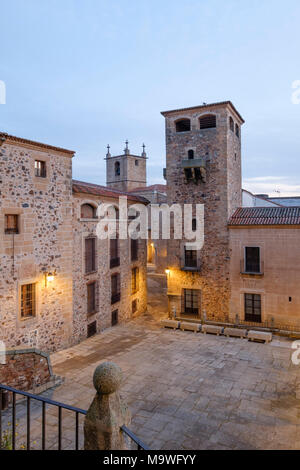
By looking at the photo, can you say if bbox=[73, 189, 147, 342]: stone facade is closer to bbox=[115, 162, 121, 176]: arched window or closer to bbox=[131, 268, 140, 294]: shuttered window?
bbox=[131, 268, 140, 294]: shuttered window

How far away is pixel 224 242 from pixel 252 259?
6.17ft

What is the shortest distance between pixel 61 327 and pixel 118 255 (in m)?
6.03

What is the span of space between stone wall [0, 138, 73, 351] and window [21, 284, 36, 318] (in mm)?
201

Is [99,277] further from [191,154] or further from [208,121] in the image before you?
[208,121]

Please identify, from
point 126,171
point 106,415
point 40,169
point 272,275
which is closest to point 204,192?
point 272,275

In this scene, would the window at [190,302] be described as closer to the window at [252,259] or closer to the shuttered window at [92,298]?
the window at [252,259]

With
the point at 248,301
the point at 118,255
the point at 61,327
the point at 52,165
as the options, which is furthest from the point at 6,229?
the point at 248,301

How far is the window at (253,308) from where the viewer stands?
1914cm

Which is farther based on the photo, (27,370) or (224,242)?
(224,242)

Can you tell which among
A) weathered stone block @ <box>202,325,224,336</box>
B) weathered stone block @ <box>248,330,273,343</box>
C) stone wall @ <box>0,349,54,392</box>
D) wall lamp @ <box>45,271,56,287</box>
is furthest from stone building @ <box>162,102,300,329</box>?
stone wall @ <box>0,349,54,392</box>

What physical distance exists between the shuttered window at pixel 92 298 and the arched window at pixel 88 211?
11.6 ft

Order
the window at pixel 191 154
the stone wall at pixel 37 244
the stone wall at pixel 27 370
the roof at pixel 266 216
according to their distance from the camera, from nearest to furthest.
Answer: the stone wall at pixel 27 370 → the stone wall at pixel 37 244 → the roof at pixel 266 216 → the window at pixel 191 154

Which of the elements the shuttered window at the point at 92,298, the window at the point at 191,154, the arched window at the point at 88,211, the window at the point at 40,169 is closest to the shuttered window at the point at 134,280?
the shuttered window at the point at 92,298

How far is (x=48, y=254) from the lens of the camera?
1470 centimetres
